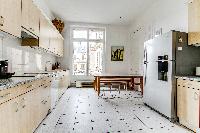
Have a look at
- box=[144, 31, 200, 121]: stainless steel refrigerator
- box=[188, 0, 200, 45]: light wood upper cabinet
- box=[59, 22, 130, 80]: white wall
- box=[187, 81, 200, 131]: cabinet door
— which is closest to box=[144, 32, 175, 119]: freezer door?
box=[144, 31, 200, 121]: stainless steel refrigerator

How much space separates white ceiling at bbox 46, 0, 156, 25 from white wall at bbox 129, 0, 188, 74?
12.4 inches

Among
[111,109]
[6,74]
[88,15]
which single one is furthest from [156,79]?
[88,15]

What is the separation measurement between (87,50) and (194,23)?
271 inches

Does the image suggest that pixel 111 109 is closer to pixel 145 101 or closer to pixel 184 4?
pixel 145 101

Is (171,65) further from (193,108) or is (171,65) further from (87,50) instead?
(87,50)

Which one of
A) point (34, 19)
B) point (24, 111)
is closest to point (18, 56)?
point (34, 19)

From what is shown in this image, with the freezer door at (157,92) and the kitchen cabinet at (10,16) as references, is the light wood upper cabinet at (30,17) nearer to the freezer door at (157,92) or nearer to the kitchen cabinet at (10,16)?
the kitchen cabinet at (10,16)

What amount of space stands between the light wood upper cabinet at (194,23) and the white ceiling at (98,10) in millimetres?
2843

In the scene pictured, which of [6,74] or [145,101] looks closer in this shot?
[6,74]

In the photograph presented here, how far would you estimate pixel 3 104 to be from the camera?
1783 mm

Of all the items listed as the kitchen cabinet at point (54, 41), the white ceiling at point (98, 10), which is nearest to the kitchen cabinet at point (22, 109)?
the kitchen cabinet at point (54, 41)

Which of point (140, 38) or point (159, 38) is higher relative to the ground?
point (140, 38)

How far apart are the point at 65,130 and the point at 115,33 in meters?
7.46

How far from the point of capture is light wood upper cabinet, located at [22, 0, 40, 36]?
3.22 metres
